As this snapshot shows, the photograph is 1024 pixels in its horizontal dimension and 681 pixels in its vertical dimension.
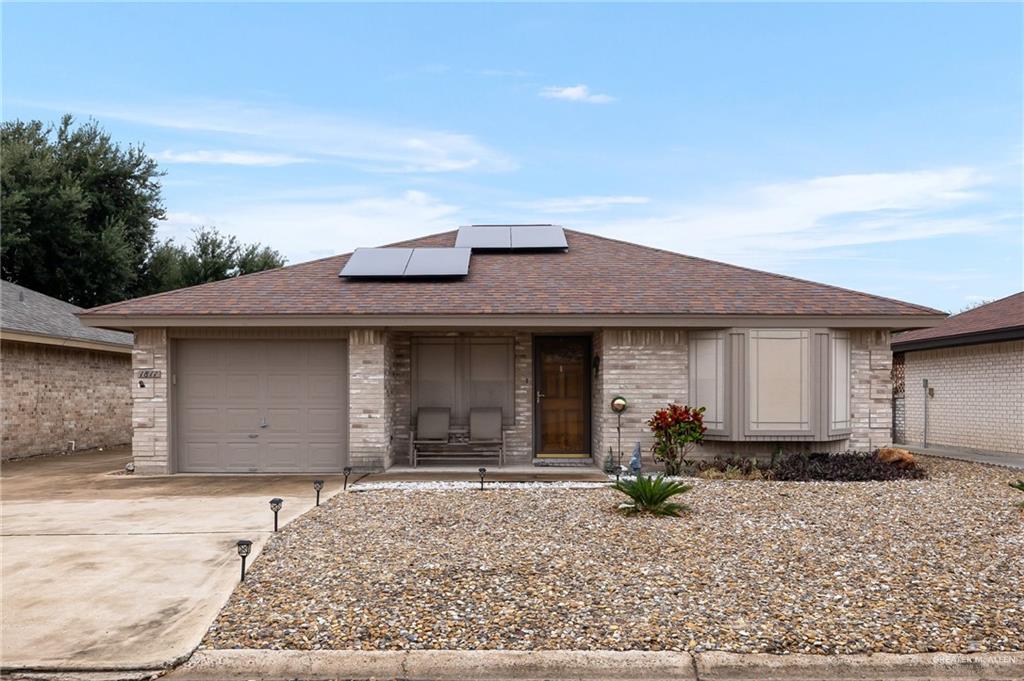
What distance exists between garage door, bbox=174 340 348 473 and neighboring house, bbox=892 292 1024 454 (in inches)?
436

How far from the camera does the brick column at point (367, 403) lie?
10719mm

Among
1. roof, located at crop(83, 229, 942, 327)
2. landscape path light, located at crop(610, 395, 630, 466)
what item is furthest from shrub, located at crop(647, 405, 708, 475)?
roof, located at crop(83, 229, 942, 327)

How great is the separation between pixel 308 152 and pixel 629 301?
48.5ft

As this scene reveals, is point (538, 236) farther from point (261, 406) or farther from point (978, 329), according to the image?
point (978, 329)

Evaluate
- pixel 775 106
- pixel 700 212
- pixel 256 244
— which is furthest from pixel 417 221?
pixel 775 106

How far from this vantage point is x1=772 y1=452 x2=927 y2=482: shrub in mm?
9695

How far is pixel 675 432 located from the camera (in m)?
10.2

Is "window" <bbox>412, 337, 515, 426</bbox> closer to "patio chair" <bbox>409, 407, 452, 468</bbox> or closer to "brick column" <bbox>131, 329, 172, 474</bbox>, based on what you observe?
"patio chair" <bbox>409, 407, 452, 468</bbox>

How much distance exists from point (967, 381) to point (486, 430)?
11.0 m

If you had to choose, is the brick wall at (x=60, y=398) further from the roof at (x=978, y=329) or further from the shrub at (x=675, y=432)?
the roof at (x=978, y=329)

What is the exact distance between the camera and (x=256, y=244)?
31.3 metres

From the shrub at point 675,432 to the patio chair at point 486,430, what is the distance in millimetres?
2606

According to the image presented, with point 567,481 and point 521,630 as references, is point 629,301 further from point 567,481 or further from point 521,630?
point 521,630

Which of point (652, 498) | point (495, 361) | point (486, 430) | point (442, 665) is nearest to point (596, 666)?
point (442, 665)
